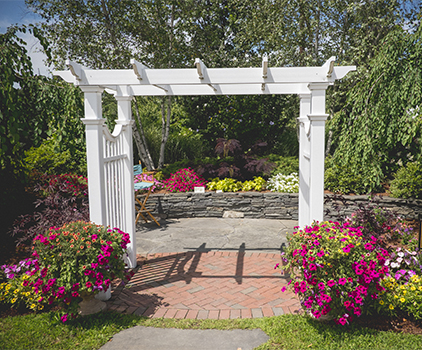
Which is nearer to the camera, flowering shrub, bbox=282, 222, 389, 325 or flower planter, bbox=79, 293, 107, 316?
flowering shrub, bbox=282, 222, 389, 325

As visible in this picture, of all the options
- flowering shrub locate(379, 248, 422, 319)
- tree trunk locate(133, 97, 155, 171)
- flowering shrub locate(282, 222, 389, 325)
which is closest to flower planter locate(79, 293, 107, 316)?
flowering shrub locate(282, 222, 389, 325)

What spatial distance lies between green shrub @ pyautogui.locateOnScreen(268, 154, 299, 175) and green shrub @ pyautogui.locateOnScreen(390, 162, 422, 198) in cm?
208

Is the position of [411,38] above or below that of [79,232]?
above

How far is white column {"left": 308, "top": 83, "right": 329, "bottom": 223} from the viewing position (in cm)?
304

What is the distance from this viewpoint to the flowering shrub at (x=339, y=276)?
97.6 inches

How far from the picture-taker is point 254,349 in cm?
243

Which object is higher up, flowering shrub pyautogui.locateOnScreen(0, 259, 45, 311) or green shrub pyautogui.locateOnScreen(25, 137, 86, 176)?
green shrub pyautogui.locateOnScreen(25, 137, 86, 176)

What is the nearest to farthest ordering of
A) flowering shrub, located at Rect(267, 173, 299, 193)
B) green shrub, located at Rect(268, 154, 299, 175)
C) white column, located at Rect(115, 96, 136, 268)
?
1. white column, located at Rect(115, 96, 136, 268)
2. flowering shrub, located at Rect(267, 173, 299, 193)
3. green shrub, located at Rect(268, 154, 299, 175)

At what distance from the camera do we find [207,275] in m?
3.85

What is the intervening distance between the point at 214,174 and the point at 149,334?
505 centimetres

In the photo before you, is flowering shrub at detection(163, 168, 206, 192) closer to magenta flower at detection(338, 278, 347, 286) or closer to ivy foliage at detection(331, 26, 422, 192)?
ivy foliage at detection(331, 26, 422, 192)

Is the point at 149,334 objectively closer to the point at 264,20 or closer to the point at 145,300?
the point at 145,300

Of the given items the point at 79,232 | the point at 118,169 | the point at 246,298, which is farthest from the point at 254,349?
the point at 118,169

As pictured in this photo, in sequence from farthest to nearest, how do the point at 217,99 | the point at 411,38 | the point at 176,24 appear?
the point at 217,99
the point at 176,24
the point at 411,38
